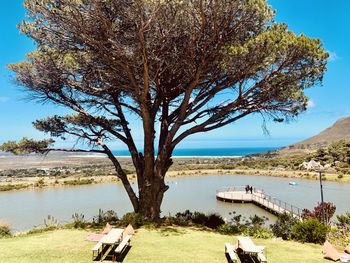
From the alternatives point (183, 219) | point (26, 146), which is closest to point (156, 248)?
point (183, 219)

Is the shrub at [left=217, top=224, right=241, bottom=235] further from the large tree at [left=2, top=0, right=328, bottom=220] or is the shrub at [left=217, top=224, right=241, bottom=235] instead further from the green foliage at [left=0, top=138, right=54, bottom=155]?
the green foliage at [left=0, top=138, right=54, bottom=155]

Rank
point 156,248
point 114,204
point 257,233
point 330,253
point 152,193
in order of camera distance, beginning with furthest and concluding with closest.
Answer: point 114,204 < point 152,193 < point 257,233 < point 156,248 < point 330,253

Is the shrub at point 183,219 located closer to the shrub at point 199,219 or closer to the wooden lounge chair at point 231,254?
the shrub at point 199,219

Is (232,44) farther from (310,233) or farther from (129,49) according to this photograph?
(310,233)

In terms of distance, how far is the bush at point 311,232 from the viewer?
9.90 m

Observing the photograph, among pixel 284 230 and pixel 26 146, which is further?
pixel 26 146

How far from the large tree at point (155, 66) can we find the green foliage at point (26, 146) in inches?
1.4

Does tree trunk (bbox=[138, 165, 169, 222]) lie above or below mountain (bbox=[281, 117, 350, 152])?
below

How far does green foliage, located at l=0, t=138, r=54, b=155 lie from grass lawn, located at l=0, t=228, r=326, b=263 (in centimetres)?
335

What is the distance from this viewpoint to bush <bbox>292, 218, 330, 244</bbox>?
9.90 meters

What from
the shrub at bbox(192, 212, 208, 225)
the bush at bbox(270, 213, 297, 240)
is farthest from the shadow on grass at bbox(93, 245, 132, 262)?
the bush at bbox(270, 213, 297, 240)

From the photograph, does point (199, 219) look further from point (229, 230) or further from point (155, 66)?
point (155, 66)

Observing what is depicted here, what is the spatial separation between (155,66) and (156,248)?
213 inches

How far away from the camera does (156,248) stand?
850cm
